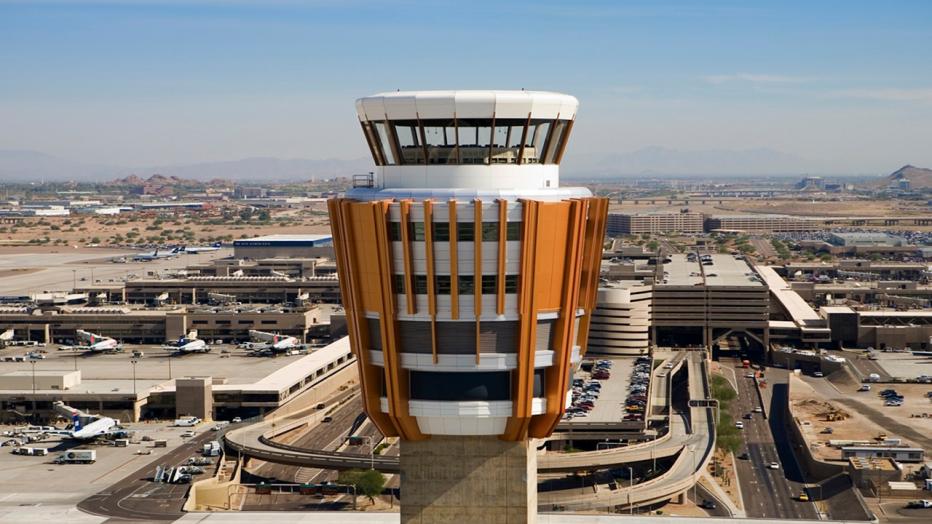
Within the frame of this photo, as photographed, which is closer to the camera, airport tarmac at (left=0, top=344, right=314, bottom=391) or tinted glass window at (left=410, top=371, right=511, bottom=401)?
tinted glass window at (left=410, top=371, right=511, bottom=401)

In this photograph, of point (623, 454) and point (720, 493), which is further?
point (623, 454)

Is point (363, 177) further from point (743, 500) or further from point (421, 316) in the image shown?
point (743, 500)

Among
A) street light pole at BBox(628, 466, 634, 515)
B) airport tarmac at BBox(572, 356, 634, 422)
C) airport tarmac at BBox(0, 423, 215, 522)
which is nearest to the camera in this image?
street light pole at BBox(628, 466, 634, 515)

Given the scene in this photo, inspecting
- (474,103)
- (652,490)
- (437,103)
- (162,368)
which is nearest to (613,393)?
(652,490)

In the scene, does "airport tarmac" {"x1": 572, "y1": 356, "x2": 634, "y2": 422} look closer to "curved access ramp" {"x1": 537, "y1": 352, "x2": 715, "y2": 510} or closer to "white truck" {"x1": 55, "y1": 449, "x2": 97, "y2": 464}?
"curved access ramp" {"x1": 537, "y1": 352, "x2": 715, "y2": 510}

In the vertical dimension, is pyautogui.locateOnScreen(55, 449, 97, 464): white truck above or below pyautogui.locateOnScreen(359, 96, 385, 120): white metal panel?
below

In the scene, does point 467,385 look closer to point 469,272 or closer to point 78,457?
point 469,272

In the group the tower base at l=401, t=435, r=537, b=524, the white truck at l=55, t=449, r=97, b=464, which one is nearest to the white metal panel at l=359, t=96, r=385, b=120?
the tower base at l=401, t=435, r=537, b=524
